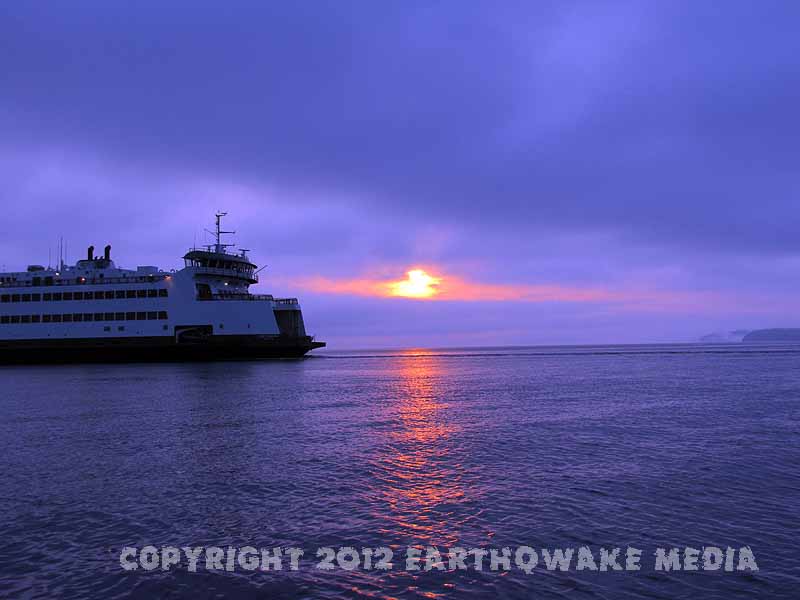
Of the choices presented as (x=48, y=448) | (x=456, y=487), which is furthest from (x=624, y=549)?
(x=48, y=448)

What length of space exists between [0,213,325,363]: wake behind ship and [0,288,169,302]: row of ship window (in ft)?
0.44

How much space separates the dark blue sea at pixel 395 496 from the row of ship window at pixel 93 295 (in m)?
49.9

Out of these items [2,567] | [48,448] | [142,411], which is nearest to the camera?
[2,567]

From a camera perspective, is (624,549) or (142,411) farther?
(142,411)

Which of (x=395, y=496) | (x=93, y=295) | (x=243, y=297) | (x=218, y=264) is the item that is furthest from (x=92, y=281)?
(x=395, y=496)

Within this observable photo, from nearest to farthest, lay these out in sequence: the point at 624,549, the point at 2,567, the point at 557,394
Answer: the point at 2,567 → the point at 624,549 → the point at 557,394

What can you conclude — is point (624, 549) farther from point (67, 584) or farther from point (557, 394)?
point (557, 394)

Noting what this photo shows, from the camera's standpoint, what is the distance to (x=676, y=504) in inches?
513

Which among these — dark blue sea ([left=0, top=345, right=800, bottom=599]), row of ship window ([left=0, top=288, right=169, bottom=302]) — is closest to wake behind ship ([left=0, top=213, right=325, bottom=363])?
row of ship window ([left=0, top=288, right=169, bottom=302])

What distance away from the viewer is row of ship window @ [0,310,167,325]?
76.4 m

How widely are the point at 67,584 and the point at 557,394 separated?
36.8m

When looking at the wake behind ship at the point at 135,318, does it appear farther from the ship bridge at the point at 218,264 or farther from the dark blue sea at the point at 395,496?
the dark blue sea at the point at 395,496

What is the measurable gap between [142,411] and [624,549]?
1122 inches

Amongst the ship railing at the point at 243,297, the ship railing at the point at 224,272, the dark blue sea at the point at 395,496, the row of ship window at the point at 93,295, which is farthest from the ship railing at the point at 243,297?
the dark blue sea at the point at 395,496
